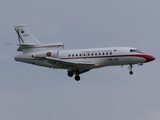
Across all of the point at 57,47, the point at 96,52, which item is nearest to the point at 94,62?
the point at 96,52

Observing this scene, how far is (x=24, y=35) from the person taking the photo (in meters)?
72.8

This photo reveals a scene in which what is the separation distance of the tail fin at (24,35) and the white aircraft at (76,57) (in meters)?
1.02

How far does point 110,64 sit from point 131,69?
283 cm

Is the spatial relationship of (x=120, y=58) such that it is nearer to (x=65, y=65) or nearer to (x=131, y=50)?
(x=131, y=50)

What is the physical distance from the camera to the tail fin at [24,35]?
72.4 meters

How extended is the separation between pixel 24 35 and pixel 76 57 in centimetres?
1004

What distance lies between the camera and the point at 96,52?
217ft

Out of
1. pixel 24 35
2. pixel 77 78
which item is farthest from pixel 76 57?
pixel 24 35

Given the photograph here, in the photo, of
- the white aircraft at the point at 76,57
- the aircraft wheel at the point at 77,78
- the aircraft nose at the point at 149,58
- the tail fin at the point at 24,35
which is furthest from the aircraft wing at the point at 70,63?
the aircraft nose at the point at 149,58

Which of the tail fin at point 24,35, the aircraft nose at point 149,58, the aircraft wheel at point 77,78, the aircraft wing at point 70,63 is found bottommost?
the aircraft wheel at point 77,78

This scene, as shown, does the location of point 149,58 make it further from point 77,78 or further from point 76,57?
point 77,78

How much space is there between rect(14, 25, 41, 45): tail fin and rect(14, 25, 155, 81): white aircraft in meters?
1.02

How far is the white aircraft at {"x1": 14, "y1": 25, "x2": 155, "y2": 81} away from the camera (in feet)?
215

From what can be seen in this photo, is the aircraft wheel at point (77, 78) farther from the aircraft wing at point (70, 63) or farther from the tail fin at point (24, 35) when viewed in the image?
the tail fin at point (24, 35)
